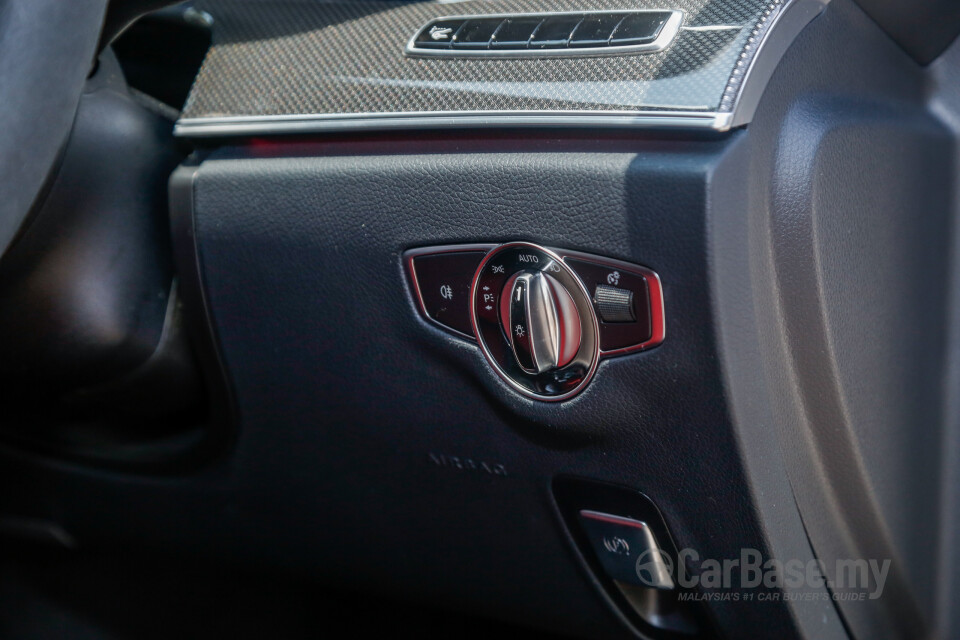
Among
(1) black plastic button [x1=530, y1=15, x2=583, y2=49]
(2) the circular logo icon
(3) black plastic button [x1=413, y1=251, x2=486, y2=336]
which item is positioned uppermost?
(1) black plastic button [x1=530, y1=15, x2=583, y2=49]

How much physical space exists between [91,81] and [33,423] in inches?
16.5

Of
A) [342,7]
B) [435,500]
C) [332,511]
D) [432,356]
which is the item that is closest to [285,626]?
[332,511]

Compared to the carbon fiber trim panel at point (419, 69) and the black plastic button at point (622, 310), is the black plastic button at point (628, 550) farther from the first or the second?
the carbon fiber trim panel at point (419, 69)

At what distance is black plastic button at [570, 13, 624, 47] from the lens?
67cm

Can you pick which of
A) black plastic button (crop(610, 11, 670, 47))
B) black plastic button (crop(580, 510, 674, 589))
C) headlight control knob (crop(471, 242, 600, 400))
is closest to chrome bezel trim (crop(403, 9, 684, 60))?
black plastic button (crop(610, 11, 670, 47))

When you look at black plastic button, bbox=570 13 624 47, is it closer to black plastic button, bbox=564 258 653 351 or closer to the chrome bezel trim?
the chrome bezel trim

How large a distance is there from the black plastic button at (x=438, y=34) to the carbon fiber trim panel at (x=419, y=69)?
16 millimetres

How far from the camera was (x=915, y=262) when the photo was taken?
0.78 metres

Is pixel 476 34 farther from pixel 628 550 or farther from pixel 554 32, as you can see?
pixel 628 550

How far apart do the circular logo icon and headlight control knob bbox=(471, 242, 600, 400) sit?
162mm

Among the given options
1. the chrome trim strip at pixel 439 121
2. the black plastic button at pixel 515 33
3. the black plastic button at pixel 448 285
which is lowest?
the black plastic button at pixel 448 285

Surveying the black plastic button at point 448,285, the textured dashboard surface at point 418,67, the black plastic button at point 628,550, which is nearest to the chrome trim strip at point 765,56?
the textured dashboard surface at point 418,67

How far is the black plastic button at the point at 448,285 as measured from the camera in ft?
2.30

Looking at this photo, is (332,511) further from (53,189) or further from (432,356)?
(53,189)
